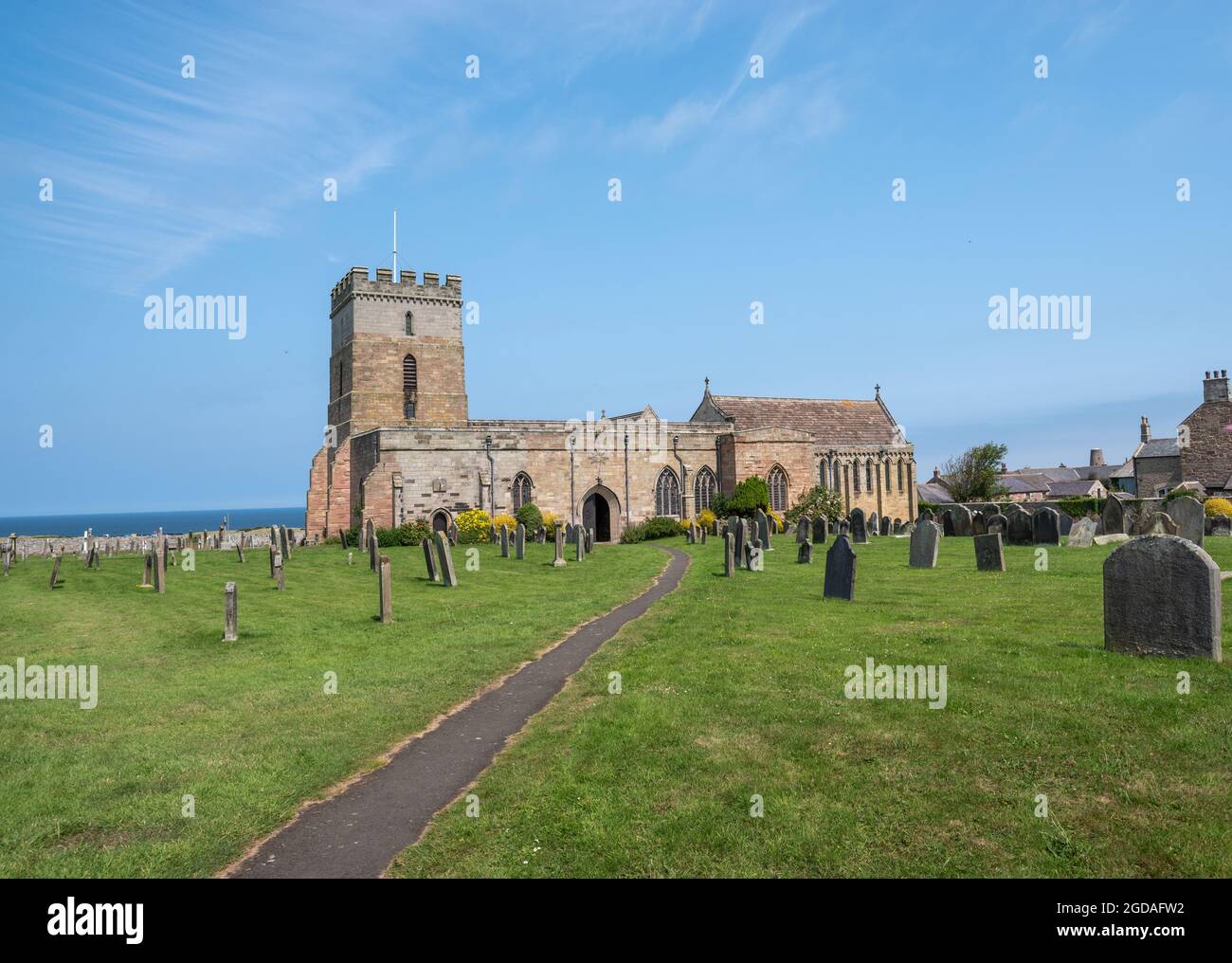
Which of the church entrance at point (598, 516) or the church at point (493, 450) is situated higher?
the church at point (493, 450)

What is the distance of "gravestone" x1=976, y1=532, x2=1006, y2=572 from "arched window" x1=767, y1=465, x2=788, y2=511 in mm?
26913

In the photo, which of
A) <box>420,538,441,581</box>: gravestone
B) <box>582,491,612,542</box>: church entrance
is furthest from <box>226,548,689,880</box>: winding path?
<box>582,491,612,542</box>: church entrance

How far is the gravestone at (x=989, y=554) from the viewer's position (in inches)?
701

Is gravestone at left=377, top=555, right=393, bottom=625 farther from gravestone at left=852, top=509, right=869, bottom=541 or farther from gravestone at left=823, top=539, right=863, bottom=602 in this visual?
gravestone at left=852, top=509, right=869, bottom=541

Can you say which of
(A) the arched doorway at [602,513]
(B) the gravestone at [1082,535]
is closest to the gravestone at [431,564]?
(B) the gravestone at [1082,535]

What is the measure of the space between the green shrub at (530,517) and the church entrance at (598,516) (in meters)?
3.99

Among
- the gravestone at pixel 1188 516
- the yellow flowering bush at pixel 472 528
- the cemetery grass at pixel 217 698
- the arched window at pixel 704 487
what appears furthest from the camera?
the arched window at pixel 704 487

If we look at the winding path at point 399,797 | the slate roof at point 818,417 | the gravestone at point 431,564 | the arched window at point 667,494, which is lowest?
the winding path at point 399,797

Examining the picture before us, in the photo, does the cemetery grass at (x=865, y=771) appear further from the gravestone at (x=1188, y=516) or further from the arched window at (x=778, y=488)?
the arched window at (x=778, y=488)

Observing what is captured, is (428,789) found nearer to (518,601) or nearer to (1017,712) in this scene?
(1017,712)

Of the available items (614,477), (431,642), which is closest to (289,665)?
(431,642)

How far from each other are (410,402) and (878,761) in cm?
4254

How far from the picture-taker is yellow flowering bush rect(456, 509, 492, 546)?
124 ft
